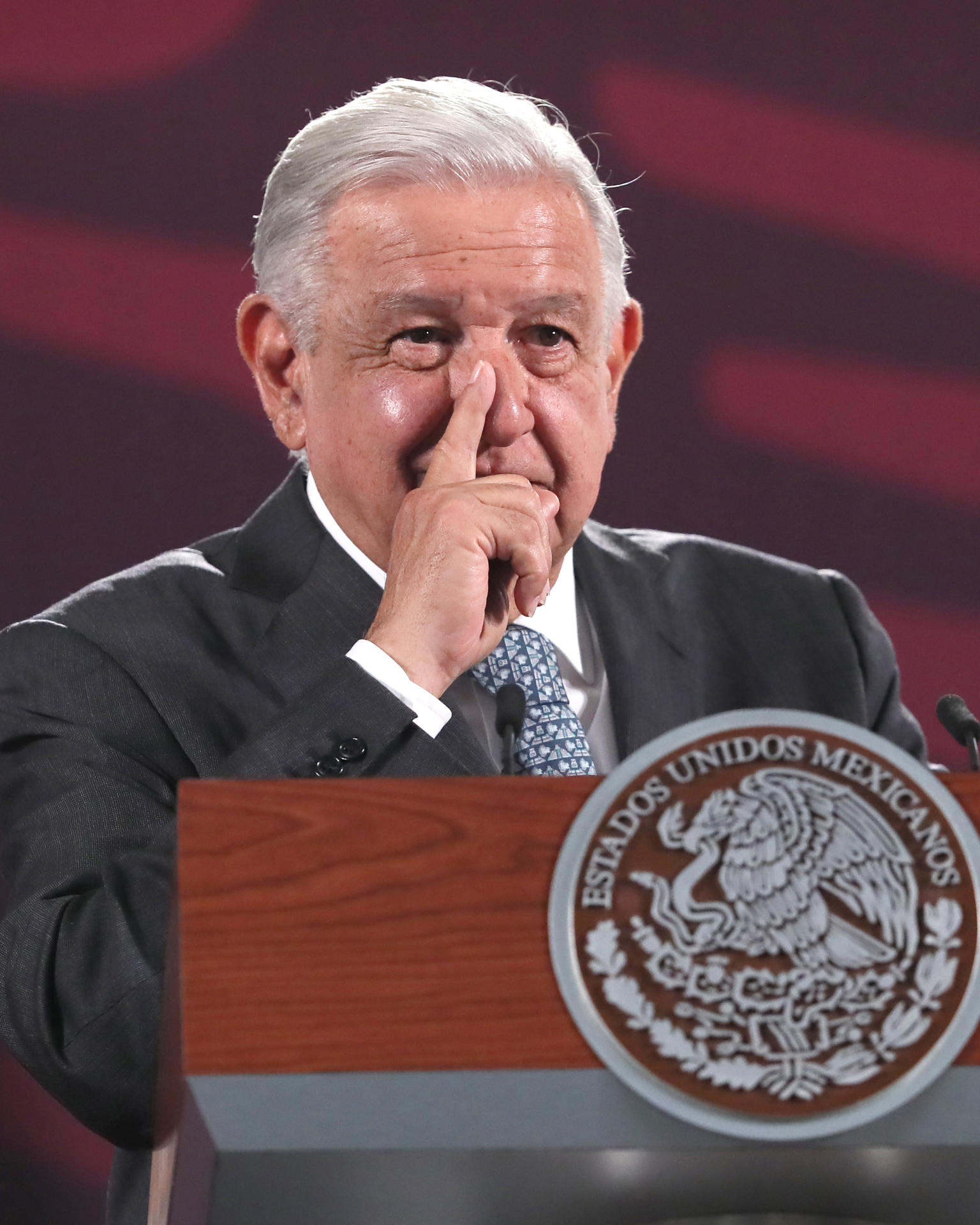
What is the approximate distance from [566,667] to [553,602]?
69mm

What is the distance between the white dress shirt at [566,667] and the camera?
5.42ft

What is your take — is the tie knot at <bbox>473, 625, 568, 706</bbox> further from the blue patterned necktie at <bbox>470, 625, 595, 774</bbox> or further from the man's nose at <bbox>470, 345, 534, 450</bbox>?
the man's nose at <bbox>470, 345, 534, 450</bbox>

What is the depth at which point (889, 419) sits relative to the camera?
247 centimetres

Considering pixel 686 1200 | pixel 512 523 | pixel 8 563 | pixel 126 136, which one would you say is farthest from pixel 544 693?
pixel 126 136

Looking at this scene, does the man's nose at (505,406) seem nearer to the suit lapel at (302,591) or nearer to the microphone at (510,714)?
the suit lapel at (302,591)

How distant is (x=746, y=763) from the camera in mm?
844

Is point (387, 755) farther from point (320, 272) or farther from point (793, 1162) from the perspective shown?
point (320, 272)

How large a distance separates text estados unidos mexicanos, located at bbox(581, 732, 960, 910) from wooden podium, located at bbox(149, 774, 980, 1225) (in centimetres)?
2

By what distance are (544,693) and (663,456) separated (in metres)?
0.90

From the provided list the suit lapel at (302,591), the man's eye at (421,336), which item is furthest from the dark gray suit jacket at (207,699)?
the man's eye at (421,336)

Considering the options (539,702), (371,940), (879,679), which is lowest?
(879,679)

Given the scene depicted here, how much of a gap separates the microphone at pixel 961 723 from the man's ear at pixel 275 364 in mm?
771

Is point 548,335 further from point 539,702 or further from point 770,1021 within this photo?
point 770,1021

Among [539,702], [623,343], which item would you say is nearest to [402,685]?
[539,702]
